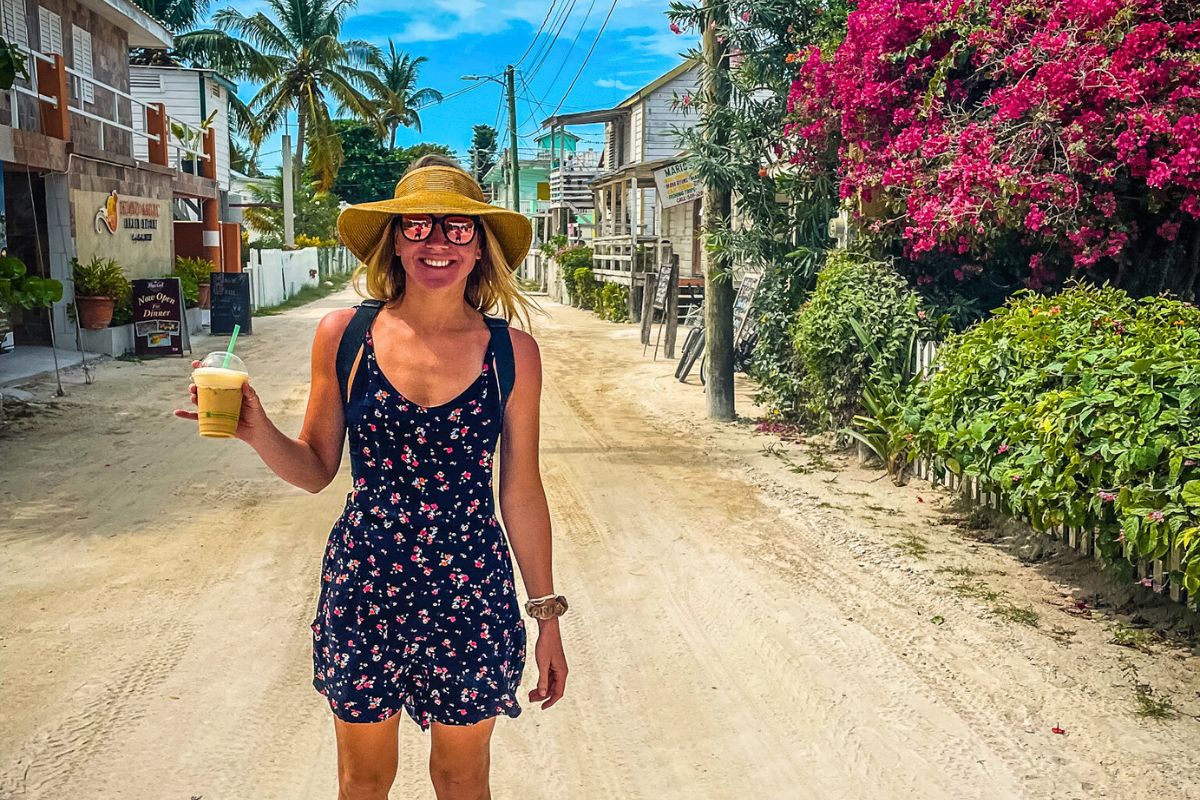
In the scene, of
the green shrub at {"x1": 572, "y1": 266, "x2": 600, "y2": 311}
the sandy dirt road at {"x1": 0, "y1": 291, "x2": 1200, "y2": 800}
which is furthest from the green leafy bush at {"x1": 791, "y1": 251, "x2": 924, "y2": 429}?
the green shrub at {"x1": 572, "y1": 266, "x2": 600, "y2": 311}

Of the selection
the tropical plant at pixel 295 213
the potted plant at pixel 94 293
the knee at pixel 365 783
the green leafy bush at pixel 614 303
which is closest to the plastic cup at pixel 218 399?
the knee at pixel 365 783

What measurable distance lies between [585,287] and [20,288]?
1983 centimetres

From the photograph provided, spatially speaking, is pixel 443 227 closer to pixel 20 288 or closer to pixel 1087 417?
pixel 1087 417

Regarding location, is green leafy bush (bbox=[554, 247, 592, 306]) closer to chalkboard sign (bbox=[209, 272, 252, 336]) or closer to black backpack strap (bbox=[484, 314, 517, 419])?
chalkboard sign (bbox=[209, 272, 252, 336])

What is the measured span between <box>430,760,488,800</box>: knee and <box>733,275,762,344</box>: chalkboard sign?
10724 mm

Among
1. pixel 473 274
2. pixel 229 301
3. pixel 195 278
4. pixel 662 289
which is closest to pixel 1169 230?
pixel 473 274

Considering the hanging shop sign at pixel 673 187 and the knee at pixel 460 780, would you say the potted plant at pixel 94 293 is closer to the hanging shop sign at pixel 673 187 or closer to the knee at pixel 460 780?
the hanging shop sign at pixel 673 187

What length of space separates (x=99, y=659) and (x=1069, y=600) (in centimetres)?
447

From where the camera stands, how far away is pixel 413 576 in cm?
240

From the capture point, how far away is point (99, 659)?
4461 millimetres

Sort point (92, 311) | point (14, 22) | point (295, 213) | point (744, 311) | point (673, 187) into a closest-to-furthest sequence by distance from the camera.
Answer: point (744, 311) < point (92, 311) < point (14, 22) < point (673, 187) < point (295, 213)

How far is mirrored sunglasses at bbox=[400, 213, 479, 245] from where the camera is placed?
2508mm

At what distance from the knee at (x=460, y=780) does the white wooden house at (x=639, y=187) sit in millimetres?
19189

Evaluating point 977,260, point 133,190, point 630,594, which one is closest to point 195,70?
point 133,190
